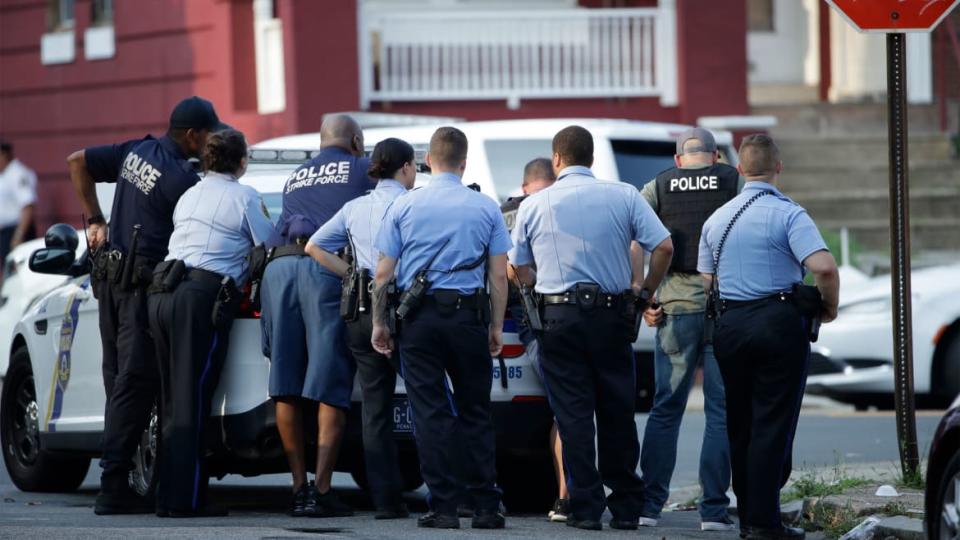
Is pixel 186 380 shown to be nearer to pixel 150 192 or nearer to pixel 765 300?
pixel 150 192

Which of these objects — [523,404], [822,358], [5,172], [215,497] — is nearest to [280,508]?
[215,497]

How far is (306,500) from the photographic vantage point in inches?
359

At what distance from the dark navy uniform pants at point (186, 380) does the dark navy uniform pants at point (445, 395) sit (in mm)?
940

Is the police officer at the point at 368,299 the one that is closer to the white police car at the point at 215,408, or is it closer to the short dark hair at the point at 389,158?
the short dark hair at the point at 389,158

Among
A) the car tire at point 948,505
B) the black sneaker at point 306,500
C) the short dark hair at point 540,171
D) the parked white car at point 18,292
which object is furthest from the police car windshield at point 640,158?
the car tire at point 948,505

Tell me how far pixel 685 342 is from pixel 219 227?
85.7 inches

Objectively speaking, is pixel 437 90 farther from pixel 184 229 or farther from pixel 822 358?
pixel 184 229

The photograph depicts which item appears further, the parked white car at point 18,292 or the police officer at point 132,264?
the parked white car at point 18,292

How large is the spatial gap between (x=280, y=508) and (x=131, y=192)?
1.75 meters

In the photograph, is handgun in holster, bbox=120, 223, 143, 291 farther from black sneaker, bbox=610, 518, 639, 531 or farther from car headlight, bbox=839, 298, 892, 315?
car headlight, bbox=839, 298, 892, 315

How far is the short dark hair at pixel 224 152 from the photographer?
30.2ft

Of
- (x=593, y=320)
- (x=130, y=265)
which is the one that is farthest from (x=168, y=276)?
(x=593, y=320)

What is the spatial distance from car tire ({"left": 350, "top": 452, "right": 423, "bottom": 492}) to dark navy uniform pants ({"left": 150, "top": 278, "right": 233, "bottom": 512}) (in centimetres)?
105

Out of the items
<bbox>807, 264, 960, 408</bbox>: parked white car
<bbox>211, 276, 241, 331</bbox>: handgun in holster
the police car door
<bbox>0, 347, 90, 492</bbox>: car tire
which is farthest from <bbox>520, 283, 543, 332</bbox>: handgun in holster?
<bbox>807, 264, 960, 408</bbox>: parked white car
